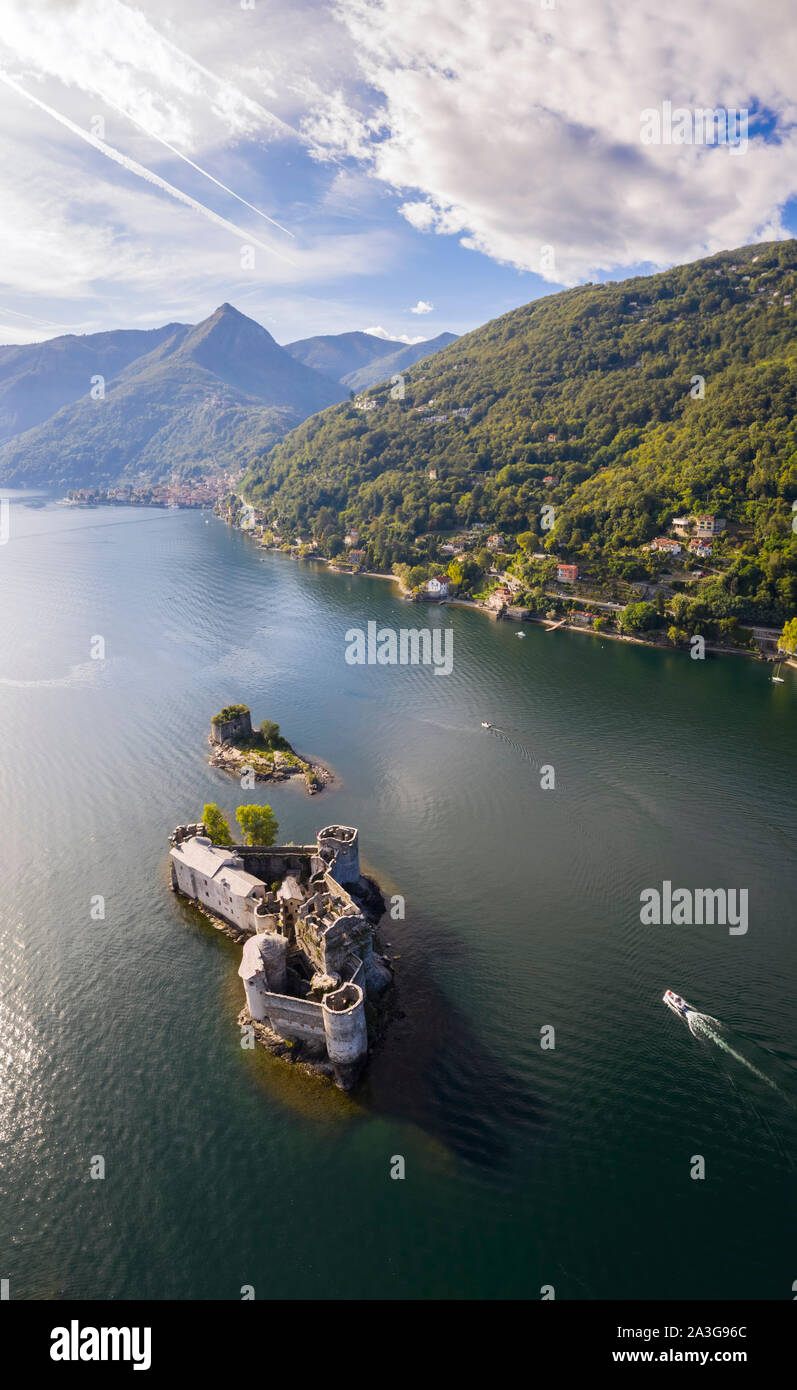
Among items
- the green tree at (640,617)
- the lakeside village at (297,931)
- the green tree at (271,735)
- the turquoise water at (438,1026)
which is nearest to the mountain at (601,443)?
the green tree at (640,617)

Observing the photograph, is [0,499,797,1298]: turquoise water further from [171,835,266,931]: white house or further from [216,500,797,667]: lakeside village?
[216,500,797,667]: lakeside village

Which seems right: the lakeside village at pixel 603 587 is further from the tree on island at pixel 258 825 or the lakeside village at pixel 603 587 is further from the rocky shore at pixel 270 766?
the tree on island at pixel 258 825

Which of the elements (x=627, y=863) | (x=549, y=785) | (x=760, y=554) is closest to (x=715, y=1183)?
(x=627, y=863)
